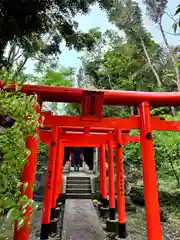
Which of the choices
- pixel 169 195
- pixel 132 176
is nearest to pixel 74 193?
pixel 132 176

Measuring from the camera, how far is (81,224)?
5977mm

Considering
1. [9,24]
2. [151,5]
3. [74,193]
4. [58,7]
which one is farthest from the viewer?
[151,5]

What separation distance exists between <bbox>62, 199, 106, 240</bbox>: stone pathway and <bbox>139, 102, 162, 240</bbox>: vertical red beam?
2.89 m

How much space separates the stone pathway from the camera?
5.09 m

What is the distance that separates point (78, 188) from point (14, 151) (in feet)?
34.0

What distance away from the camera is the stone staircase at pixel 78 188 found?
32.7 ft

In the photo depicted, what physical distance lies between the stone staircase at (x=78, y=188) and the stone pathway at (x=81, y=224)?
1.79 m

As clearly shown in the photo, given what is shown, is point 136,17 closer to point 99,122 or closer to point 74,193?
point 74,193

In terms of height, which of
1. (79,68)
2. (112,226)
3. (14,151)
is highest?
(79,68)

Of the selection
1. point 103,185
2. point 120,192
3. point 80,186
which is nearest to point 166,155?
point 103,185

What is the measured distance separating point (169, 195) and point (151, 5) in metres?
13.2

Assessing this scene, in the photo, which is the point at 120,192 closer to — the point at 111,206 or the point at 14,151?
the point at 111,206

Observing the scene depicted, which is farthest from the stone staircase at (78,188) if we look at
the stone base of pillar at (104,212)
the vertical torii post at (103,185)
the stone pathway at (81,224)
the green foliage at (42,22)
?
the green foliage at (42,22)

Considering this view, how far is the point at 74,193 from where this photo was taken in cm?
1029
